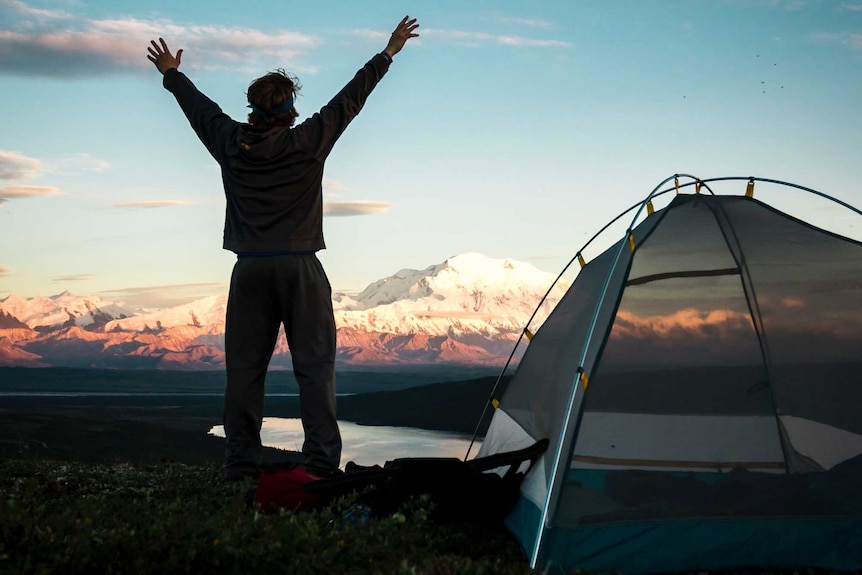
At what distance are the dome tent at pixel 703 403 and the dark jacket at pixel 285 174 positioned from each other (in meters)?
2.32

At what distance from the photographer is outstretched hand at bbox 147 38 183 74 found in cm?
750

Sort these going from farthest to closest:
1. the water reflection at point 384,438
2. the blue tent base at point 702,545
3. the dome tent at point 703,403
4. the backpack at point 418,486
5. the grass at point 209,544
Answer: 1. the water reflection at point 384,438
2. the backpack at point 418,486
3. the dome tent at point 703,403
4. the blue tent base at point 702,545
5. the grass at point 209,544

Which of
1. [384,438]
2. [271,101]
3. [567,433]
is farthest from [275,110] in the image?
[384,438]

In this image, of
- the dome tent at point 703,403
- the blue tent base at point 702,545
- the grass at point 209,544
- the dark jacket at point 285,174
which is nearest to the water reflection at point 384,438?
the dark jacket at point 285,174

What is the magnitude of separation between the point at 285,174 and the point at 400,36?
154cm

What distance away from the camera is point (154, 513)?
4996mm

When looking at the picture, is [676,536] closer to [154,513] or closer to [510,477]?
[510,477]

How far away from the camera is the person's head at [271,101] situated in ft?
22.5

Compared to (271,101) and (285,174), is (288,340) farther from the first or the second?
(271,101)

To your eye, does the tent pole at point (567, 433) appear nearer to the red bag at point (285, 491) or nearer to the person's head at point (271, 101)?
the red bag at point (285, 491)

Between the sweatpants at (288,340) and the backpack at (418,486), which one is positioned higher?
the sweatpants at (288,340)

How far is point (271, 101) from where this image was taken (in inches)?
269

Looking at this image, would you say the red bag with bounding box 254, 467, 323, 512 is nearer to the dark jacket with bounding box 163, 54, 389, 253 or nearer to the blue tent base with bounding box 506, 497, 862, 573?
the blue tent base with bounding box 506, 497, 862, 573

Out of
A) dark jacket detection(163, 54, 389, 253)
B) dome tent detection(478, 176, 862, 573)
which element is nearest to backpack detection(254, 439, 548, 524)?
dome tent detection(478, 176, 862, 573)
